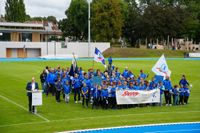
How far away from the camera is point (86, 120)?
17.8 metres

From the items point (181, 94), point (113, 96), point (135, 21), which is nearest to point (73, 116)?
point (113, 96)

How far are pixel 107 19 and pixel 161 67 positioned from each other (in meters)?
67.2

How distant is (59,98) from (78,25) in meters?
78.3

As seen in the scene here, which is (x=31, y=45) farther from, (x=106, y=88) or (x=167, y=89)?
(x=106, y=88)

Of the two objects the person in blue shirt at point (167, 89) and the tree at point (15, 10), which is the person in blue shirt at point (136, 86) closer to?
the person in blue shirt at point (167, 89)

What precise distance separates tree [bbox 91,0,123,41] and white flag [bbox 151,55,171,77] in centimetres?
6609

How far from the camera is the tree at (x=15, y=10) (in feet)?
321

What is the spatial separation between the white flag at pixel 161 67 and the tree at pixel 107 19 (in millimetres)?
66086

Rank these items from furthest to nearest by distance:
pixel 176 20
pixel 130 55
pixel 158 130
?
pixel 176 20 < pixel 130 55 < pixel 158 130

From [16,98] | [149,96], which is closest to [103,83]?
[149,96]

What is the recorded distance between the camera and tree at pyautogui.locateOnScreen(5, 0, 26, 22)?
97.9m

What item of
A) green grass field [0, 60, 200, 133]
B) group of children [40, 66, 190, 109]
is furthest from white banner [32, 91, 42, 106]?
group of children [40, 66, 190, 109]

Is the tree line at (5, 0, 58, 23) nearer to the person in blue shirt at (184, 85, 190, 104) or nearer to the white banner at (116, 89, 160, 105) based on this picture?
the person in blue shirt at (184, 85, 190, 104)

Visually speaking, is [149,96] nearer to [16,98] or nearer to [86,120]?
[86,120]
